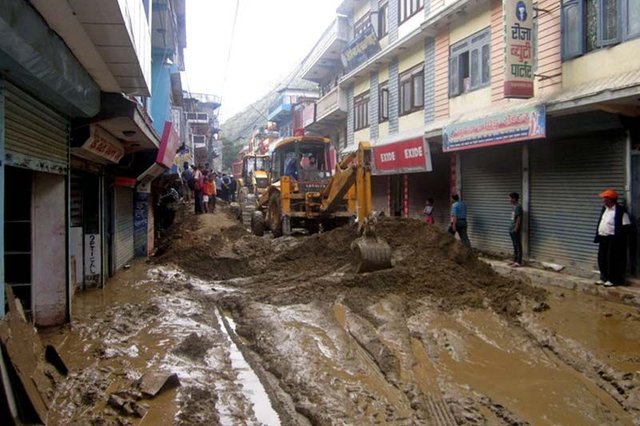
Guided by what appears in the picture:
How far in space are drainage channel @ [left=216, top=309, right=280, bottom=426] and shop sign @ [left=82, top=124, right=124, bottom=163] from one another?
11.6 ft

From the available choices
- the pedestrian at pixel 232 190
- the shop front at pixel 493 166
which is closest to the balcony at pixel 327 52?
the pedestrian at pixel 232 190

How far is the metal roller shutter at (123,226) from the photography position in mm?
10938

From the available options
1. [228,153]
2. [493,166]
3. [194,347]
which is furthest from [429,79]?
[228,153]

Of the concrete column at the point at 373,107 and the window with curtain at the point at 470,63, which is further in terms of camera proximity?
the concrete column at the point at 373,107

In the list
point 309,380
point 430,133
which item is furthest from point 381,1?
point 309,380

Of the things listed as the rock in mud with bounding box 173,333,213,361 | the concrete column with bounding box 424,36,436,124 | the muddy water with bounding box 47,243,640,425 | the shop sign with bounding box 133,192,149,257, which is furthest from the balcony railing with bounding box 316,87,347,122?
the rock in mud with bounding box 173,333,213,361

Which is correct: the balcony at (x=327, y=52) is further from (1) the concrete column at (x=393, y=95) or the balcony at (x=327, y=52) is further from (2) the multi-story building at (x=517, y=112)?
(1) the concrete column at (x=393, y=95)

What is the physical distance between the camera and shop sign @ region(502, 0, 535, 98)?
33.2 feet

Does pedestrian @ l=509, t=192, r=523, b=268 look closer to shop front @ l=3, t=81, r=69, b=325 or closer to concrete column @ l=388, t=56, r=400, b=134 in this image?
concrete column @ l=388, t=56, r=400, b=134

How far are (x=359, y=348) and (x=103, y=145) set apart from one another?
5225 millimetres

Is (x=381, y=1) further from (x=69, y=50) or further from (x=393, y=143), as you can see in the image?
(x=69, y=50)

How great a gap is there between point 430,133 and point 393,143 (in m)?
2.18

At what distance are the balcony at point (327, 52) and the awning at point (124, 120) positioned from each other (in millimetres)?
16299

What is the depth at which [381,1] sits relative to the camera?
66.4ft
